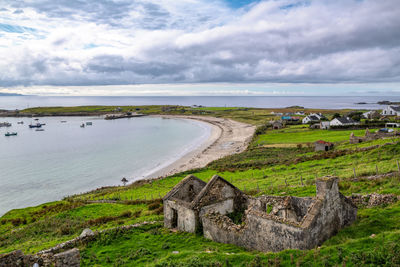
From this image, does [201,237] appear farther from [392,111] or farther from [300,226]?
[392,111]

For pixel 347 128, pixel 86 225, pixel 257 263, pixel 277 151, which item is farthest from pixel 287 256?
pixel 347 128

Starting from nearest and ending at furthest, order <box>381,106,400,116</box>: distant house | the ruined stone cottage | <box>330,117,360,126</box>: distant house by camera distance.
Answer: the ruined stone cottage → <box>330,117,360,126</box>: distant house → <box>381,106,400,116</box>: distant house

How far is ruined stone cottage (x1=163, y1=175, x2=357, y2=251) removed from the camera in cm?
1219

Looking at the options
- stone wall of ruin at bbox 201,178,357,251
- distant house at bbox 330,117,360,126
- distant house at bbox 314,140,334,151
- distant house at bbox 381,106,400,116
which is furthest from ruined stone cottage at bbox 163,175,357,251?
distant house at bbox 381,106,400,116

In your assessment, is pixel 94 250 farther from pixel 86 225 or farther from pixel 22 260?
pixel 86 225

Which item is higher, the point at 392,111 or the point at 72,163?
the point at 392,111

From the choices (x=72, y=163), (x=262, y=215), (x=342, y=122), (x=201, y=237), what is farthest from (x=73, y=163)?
(x=342, y=122)

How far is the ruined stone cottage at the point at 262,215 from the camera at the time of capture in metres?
12.2

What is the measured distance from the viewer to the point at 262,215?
1334 centimetres

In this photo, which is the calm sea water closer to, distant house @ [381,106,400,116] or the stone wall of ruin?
the stone wall of ruin

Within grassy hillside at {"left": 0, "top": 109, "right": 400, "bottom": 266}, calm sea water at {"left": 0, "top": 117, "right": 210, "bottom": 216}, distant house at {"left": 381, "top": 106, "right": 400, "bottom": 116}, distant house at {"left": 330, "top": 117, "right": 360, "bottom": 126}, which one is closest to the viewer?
grassy hillside at {"left": 0, "top": 109, "right": 400, "bottom": 266}

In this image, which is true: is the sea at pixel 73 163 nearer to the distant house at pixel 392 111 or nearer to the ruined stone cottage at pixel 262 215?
the ruined stone cottage at pixel 262 215

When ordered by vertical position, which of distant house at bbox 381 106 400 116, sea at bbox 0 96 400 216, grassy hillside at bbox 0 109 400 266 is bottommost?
sea at bbox 0 96 400 216

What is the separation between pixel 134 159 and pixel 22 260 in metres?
62.6
